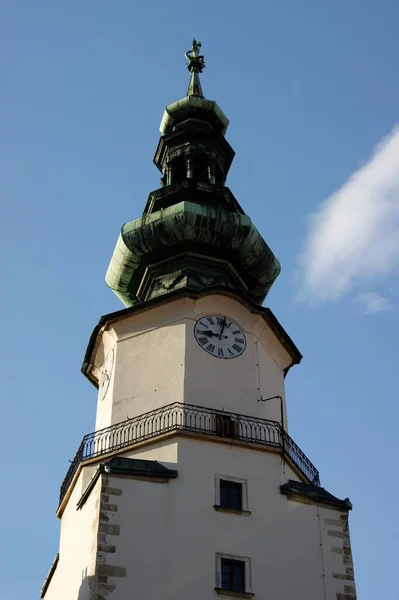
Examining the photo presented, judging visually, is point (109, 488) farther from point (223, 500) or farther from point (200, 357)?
point (200, 357)

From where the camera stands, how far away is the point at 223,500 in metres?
19.2

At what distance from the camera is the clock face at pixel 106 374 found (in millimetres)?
22094

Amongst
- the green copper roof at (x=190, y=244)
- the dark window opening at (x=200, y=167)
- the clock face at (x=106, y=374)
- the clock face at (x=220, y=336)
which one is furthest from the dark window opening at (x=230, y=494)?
the dark window opening at (x=200, y=167)

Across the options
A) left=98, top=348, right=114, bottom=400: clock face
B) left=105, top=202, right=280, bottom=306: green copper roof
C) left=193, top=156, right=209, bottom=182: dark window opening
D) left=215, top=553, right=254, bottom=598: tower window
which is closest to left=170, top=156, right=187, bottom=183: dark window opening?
left=193, top=156, right=209, bottom=182: dark window opening

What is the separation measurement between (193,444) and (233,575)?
8.04 feet

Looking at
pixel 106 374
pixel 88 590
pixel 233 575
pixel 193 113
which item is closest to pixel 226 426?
pixel 233 575

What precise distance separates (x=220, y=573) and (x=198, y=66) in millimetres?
17174

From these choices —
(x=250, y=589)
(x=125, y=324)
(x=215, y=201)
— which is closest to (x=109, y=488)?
(x=250, y=589)

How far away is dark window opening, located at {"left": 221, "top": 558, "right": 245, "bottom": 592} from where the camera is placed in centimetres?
1817

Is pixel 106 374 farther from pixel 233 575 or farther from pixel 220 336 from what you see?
pixel 233 575

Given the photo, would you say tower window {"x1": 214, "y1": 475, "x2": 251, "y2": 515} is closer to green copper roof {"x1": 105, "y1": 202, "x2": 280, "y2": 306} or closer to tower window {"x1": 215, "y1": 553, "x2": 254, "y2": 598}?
tower window {"x1": 215, "y1": 553, "x2": 254, "y2": 598}

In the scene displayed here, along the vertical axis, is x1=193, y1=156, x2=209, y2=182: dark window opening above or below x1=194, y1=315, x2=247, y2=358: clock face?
above

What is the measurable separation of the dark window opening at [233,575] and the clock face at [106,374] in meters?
4.95

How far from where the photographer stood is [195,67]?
31406 mm
